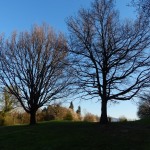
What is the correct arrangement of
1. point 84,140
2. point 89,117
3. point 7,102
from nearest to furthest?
1. point 84,140
2. point 89,117
3. point 7,102

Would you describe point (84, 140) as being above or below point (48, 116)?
below

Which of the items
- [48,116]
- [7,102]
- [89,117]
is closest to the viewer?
[48,116]

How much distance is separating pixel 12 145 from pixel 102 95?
8.06 meters

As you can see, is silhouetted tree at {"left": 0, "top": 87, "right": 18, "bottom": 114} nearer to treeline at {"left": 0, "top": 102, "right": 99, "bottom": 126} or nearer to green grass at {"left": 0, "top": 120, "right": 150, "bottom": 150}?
treeline at {"left": 0, "top": 102, "right": 99, "bottom": 126}

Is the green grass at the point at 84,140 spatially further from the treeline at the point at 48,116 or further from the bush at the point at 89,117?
the bush at the point at 89,117

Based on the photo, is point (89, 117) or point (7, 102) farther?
point (7, 102)

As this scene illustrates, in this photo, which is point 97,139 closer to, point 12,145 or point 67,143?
point 67,143

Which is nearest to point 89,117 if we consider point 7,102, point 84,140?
point 7,102

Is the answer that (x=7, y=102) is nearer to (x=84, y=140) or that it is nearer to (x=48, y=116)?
(x=48, y=116)

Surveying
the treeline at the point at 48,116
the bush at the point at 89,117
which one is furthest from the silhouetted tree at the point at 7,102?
the bush at the point at 89,117

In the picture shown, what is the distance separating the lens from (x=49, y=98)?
31172 mm

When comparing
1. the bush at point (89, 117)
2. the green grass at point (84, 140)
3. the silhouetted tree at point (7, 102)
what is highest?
the silhouetted tree at point (7, 102)

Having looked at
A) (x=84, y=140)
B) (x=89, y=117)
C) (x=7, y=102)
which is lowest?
(x=84, y=140)

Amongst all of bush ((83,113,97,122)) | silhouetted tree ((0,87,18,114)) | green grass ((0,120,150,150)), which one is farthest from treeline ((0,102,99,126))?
green grass ((0,120,150,150))
